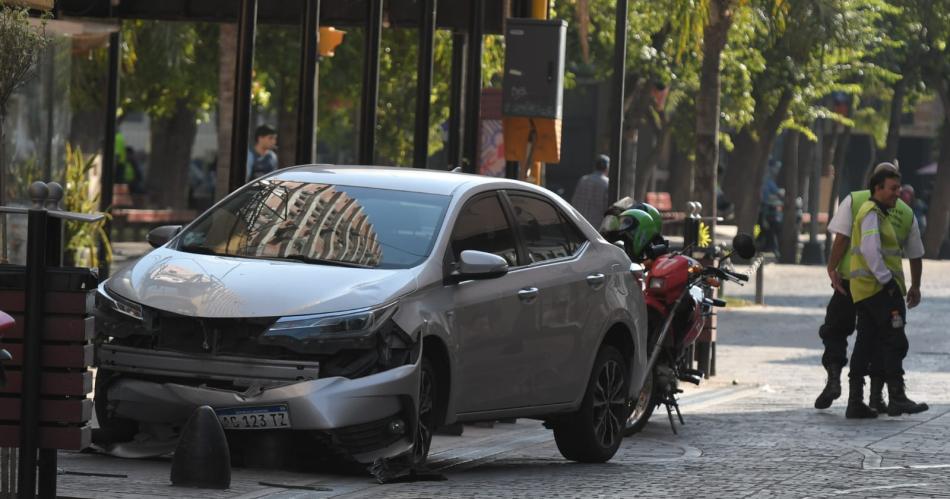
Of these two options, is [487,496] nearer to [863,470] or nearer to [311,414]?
[311,414]

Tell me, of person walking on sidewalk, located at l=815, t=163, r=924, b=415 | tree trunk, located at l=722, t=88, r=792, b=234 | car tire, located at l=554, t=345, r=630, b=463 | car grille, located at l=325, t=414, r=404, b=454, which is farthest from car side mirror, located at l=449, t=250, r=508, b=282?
tree trunk, located at l=722, t=88, r=792, b=234

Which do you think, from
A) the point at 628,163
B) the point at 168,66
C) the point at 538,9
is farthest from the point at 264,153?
the point at 628,163

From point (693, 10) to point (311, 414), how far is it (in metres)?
18.4

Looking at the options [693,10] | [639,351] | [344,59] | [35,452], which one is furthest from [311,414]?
[344,59]

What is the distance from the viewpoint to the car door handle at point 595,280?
1229 cm

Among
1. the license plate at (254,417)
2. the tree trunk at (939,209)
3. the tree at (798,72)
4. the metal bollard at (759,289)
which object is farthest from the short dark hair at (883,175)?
the tree trunk at (939,209)

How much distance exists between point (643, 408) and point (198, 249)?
3996mm

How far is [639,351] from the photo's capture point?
42.6 ft

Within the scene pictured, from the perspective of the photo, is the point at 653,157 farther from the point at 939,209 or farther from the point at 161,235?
the point at 161,235

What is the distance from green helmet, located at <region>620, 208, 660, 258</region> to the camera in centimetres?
1460

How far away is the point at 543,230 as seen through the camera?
1226cm

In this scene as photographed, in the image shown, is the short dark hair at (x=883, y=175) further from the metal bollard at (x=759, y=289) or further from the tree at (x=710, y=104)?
the metal bollard at (x=759, y=289)

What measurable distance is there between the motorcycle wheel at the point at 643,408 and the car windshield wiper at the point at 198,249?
12.7 feet

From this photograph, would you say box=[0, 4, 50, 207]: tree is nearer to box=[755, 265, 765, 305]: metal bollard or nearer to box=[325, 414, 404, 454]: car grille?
box=[325, 414, 404, 454]: car grille
